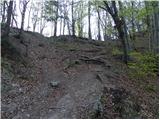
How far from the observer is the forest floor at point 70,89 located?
10.9m

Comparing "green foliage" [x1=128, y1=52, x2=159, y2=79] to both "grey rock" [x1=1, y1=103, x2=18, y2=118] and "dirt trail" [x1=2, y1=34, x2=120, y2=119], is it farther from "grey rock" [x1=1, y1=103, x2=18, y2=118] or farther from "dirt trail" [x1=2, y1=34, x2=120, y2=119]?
"grey rock" [x1=1, y1=103, x2=18, y2=118]

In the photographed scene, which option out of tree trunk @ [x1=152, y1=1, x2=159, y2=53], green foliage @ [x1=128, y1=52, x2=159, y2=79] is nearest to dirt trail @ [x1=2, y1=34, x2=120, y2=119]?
green foliage @ [x1=128, y1=52, x2=159, y2=79]

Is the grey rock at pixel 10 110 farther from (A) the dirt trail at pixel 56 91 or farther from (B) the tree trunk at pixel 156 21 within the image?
(B) the tree trunk at pixel 156 21

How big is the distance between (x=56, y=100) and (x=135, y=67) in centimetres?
628

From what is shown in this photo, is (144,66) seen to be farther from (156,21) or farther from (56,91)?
(56,91)

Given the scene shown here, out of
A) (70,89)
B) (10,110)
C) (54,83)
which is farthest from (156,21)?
(10,110)

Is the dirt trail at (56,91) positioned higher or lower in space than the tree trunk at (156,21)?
lower

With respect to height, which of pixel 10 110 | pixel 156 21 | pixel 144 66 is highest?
pixel 156 21

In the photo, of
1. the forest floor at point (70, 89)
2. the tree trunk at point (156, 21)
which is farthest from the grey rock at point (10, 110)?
the tree trunk at point (156, 21)

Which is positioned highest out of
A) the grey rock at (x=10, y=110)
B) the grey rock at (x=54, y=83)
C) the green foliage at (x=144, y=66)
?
the green foliage at (x=144, y=66)

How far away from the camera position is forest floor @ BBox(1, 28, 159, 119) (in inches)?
431

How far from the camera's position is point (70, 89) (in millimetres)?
13172

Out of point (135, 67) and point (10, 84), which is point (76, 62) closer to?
point (135, 67)

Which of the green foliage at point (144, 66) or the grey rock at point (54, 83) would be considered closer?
the grey rock at point (54, 83)
